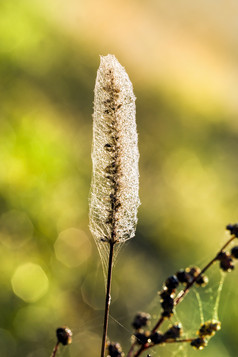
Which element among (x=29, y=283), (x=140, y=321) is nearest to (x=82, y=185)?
(x=29, y=283)

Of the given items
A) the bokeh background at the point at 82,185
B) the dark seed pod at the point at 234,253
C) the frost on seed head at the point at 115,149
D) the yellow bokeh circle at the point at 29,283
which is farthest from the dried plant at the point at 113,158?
the yellow bokeh circle at the point at 29,283

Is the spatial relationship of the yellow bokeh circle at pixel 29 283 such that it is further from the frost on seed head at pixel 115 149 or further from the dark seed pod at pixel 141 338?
the frost on seed head at pixel 115 149

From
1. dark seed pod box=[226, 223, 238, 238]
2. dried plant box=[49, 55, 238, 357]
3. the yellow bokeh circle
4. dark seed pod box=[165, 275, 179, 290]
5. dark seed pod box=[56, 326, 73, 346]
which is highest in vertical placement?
the yellow bokeh circle

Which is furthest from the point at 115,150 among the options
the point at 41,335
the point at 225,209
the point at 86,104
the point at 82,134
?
the point at 225,209

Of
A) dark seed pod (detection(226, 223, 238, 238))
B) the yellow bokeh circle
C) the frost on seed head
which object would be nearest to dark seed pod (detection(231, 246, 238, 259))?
dark seed pod (detection(226, 223, 238, 238))

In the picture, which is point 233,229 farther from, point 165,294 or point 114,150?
point 114,150

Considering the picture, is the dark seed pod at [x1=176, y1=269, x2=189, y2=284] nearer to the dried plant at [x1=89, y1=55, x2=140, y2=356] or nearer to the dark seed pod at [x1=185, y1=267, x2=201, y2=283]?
the dark seed pod at [x1=185, y1=267, x2=201, y2=283]
